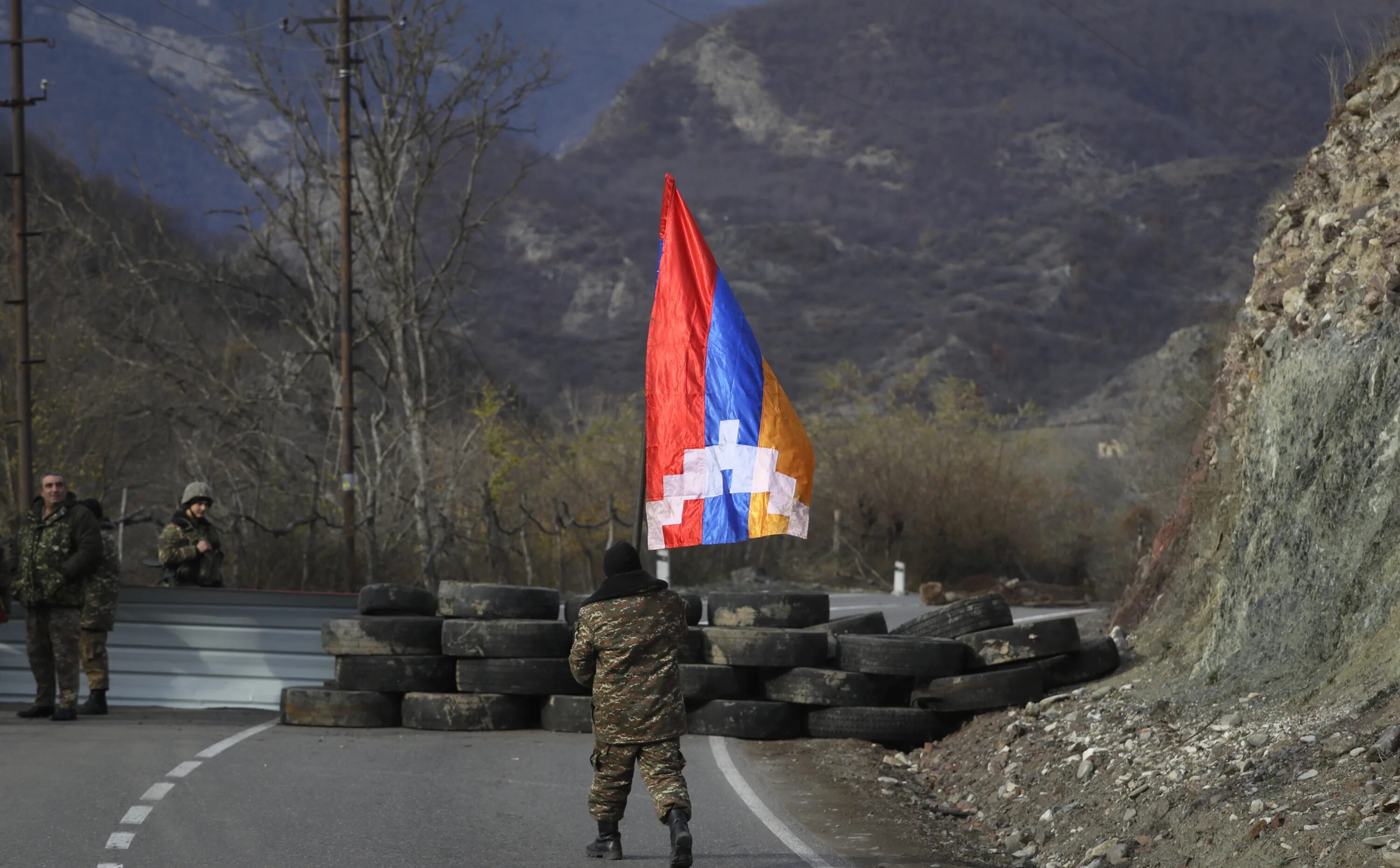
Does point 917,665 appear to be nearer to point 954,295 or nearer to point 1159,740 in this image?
point 1159,740

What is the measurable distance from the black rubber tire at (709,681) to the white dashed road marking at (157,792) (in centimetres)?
409

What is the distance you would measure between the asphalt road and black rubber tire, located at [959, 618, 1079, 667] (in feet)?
6.98

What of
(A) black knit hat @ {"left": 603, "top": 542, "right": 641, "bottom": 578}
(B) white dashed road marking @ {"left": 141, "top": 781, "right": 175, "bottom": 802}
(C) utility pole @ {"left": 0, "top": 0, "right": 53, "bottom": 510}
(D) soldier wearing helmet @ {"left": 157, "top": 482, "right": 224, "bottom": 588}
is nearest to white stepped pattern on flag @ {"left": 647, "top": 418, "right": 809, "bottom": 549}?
(A) black knit hat @ {"left": 603, "top": 542, "right": 641, "bottom": 578}

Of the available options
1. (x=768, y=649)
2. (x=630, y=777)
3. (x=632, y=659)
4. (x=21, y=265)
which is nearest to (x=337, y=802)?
(x=630, y=777)

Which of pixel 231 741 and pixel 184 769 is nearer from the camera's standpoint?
pixel 184 769

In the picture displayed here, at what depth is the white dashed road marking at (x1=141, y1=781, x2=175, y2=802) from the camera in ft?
30.8

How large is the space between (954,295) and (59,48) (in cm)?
11377

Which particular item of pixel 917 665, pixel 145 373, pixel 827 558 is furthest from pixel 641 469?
pixel 145 373

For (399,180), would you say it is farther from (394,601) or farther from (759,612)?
(759,612)

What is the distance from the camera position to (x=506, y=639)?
12.7 m

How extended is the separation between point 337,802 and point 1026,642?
5563 millimetres

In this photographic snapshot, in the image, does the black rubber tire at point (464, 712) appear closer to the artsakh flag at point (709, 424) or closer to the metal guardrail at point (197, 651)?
the metal guardrail at point (197, 651)

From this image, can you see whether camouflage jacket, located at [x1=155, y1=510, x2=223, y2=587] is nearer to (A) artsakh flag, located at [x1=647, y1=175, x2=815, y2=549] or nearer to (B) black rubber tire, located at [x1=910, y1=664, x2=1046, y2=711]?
(A) artsakh flag, located at [x1=647, y1=175, x2=815, y2=549]

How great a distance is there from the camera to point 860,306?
16025cm
